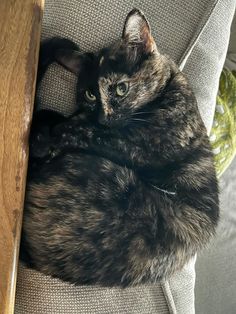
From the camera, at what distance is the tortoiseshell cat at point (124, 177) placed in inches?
32.6

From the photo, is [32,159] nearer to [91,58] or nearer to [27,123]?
[27,123]

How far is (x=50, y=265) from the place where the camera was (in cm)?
84

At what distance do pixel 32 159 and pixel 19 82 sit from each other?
17 cm

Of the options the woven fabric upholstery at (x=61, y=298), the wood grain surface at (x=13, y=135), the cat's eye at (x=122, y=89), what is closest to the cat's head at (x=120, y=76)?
the cat's eye at (x=122, y=89)

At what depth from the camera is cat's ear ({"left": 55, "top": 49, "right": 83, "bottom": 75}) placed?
923 mm

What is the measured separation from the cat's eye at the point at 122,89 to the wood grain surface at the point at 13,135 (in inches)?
7.9

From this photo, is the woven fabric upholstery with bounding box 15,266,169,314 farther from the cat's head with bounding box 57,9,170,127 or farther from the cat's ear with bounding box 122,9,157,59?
the cat's ear with bounding box 122,9,157,59

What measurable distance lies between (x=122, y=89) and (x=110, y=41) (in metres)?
0.13

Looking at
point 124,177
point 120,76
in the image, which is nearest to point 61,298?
point 124,177

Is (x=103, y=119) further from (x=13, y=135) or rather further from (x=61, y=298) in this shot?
(x=61, y=298)

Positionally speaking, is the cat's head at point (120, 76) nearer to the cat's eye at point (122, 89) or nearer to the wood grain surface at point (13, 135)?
the cat's eye at point (122, 89)

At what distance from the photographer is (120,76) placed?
0.95 m

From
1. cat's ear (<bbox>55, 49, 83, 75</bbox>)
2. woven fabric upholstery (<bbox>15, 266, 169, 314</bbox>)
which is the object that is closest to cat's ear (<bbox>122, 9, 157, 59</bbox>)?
cat's ear (<bbox>55, 49, 83, 75</bbox>)

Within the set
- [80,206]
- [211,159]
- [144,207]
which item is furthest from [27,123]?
[211,159]
